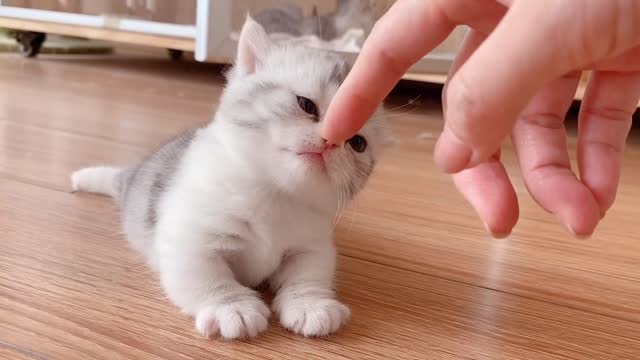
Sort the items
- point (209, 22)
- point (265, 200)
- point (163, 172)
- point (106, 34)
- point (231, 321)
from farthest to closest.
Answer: point (106, 34), point (209, 22), point (163, 172), point (265, 200), point (231, 321)

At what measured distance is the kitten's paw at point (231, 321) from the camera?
2.12ft

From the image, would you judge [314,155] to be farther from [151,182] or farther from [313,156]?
[151,182]

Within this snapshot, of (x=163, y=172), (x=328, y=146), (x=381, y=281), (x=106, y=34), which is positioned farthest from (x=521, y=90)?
(x=106, y=34)

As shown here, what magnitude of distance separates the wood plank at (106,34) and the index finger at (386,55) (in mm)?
2027

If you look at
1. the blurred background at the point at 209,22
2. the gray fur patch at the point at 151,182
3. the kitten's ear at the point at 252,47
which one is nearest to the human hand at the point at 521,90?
the kitten's ear at the point at 252,47

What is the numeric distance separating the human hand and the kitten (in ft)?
0.50

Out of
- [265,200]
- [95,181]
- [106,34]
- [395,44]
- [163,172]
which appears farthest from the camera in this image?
[106,34]

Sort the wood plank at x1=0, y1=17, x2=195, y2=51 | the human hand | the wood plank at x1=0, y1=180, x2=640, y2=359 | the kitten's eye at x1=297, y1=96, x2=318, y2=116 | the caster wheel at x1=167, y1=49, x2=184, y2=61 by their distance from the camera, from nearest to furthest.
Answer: the human hand → the wood plank at x1=0, y1=180, x2=640, y2=359 → the kitten's eye at x1=297, y1=96, x2=318, y2=116 → the wood plank at x1=0, y1=17, x2=195, y2=51 → the caster wheel at x1=167, y1=49, x2=184, y2=61

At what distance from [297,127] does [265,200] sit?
0.09 m

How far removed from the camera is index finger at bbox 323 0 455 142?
1.65 feet

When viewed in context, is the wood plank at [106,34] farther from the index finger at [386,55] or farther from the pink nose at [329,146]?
the index finger at [386,55]

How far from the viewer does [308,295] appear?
72 cm

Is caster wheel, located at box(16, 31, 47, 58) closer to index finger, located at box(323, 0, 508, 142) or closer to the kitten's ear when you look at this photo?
the kitten's ear

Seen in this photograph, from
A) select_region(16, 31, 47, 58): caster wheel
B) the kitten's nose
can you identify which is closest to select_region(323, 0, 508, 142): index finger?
the kitten's nose
